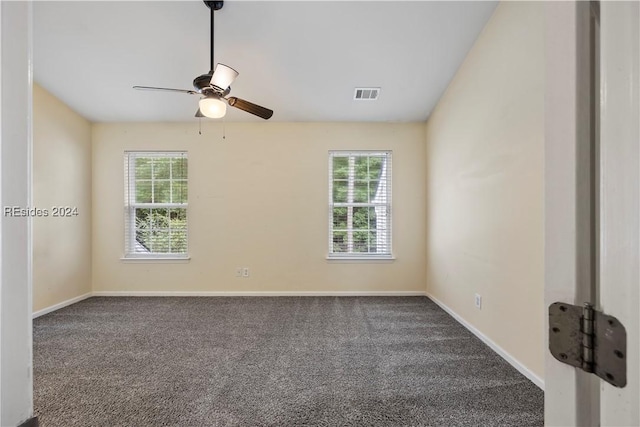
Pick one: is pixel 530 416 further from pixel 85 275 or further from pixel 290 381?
pixel 85 275

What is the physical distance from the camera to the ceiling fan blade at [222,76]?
87.1 inches

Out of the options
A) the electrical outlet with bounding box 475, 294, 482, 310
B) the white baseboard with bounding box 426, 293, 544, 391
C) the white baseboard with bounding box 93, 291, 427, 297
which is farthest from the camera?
the white baseboard with bounding box 93, 291, 427, 297

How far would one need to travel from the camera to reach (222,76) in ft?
7.45

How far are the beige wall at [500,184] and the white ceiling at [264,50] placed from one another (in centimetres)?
46

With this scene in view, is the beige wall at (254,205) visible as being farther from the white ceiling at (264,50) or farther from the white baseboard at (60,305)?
the white ceiling at (264,50)

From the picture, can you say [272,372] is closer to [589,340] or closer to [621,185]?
[589,340]

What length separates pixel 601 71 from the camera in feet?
1.22

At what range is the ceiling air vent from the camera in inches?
140

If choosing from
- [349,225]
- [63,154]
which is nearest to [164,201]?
[63,154]

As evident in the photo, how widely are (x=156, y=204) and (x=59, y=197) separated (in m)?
1.10

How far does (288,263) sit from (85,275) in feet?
9.59

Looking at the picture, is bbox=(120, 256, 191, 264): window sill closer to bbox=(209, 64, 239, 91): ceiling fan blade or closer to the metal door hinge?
bbox=(209, 64, 239, 91): ceiling fan blade

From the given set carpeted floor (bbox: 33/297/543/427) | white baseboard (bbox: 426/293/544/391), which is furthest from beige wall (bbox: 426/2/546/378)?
carpeted floor (bbox: 33/297/543/427)

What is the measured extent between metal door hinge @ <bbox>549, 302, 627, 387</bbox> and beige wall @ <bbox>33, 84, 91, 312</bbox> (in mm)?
4674
